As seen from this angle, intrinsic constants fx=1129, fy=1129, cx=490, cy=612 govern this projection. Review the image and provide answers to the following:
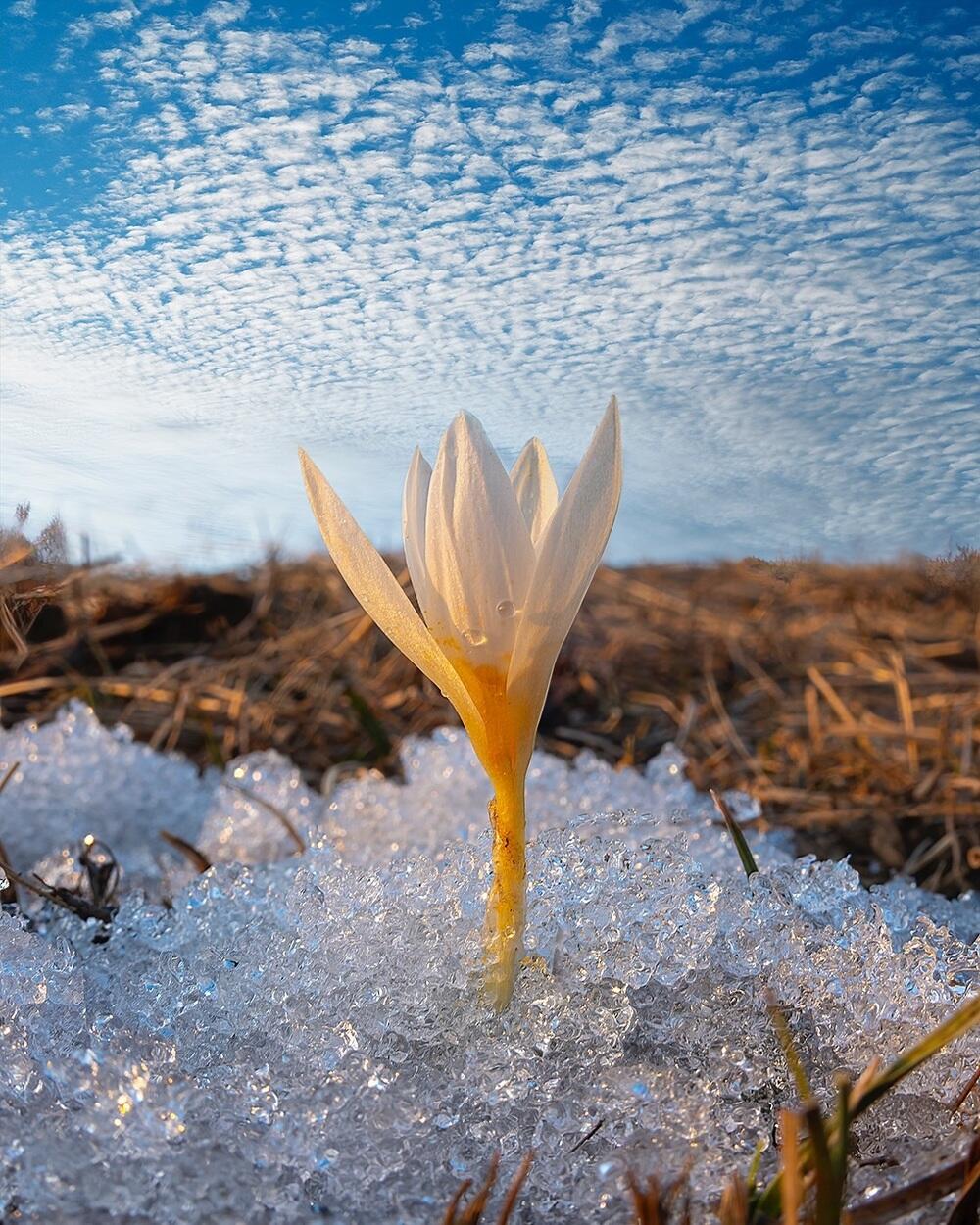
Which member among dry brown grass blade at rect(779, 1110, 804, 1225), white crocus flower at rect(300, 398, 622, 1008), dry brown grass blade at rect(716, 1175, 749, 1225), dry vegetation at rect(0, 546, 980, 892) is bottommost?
dry vegetation at rect(0, 546, 980, 892)

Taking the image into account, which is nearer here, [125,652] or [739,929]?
[739,929]

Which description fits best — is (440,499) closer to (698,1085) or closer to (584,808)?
(698,1085)

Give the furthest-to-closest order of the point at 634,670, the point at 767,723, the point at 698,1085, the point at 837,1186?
the point at 634,670 < the point at 767,723 < the point at 698,1085 < the point at 837,1186

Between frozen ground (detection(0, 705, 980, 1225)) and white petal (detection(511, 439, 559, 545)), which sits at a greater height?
white petal (detection(511, 439, 559, 545))

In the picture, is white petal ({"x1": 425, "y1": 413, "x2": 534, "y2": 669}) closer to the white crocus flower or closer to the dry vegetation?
the white crocus flower

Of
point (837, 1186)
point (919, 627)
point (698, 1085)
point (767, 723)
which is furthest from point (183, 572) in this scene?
point (837, 1186)

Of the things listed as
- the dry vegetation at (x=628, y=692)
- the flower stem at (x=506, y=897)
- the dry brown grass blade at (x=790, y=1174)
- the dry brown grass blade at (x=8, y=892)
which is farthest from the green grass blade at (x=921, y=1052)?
the dry vegetation at (x=628, y=692)

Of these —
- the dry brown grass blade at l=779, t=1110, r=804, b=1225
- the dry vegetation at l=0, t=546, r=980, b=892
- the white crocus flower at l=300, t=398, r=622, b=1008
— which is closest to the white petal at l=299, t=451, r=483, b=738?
the white crocus flower at l=300, t=398, r=622, b=1008

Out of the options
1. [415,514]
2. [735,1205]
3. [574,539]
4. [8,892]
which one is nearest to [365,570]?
[415,514]
